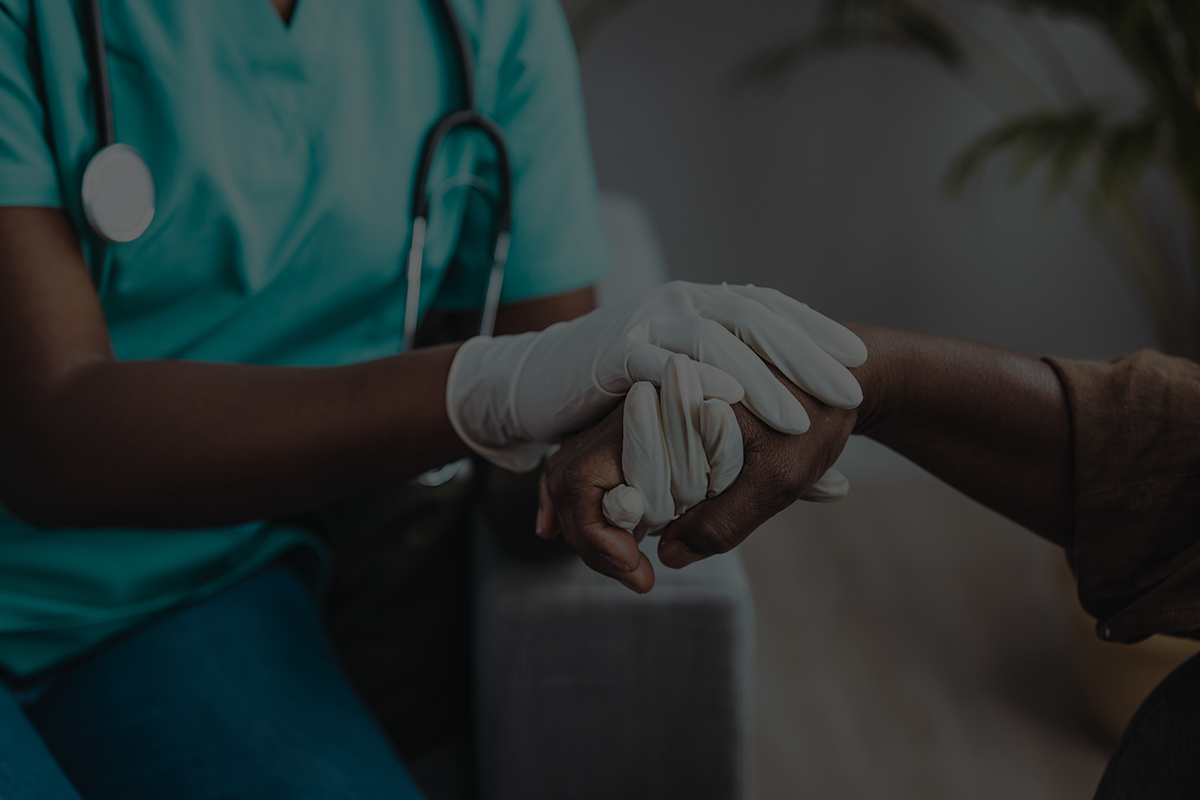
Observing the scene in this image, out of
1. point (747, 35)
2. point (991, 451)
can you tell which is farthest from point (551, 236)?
point (747, 35)

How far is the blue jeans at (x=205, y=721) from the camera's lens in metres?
0.66

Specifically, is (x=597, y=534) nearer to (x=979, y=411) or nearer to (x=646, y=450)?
(x=646, y=450)

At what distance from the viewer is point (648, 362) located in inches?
21.7

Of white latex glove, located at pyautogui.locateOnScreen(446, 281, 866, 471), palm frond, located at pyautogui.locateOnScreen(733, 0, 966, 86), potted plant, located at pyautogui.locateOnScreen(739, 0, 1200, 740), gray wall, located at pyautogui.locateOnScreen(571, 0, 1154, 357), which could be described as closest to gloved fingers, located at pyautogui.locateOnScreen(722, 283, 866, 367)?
white latex glove, located at pyautogui.locateOnScreen(446, 281, 866, 471)

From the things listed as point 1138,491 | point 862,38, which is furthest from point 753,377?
point 862,38

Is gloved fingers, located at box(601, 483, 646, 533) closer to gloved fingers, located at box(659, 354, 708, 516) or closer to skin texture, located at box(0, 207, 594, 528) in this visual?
gloved fingers, located at box(659, 354, 708, 516)

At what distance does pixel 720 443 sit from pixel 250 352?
0.47 meters

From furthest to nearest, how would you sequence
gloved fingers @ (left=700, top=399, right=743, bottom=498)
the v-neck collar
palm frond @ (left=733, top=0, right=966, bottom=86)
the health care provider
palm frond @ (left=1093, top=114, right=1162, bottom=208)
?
palm frond @ (left=733, top=0, right=966, bottom=86) < palm frond @ (left=1093, top=114, right=1162, bottom=208) < the v-neck collar < the health care provider < gloved fingers @ (left=700, top=399, right=743, bottom=498)

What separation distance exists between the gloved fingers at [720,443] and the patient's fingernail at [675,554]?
0.14ft

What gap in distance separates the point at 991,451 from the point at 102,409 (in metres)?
0.61

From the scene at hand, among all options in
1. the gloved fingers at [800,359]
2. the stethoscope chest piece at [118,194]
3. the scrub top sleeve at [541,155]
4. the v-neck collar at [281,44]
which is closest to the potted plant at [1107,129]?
the scrub top sleeve at [541,155]

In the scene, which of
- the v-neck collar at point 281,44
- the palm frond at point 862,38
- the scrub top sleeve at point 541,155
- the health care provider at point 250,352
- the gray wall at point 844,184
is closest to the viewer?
the health care provider at point 250,352

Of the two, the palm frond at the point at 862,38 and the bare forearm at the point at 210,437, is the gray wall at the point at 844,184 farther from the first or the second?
the bare forearm at the point at 210,437

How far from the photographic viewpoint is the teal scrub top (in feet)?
2.28
